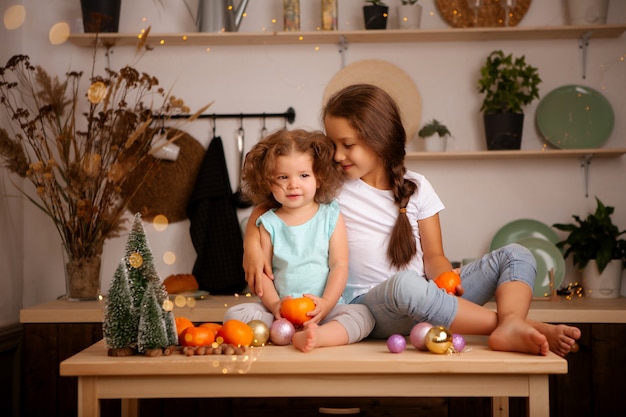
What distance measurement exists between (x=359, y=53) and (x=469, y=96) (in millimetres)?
434

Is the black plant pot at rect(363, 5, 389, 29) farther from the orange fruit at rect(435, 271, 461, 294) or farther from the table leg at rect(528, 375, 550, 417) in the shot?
the table leg at rect(528, 375, 550, 417)

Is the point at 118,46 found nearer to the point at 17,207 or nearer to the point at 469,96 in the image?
the point at 17,207

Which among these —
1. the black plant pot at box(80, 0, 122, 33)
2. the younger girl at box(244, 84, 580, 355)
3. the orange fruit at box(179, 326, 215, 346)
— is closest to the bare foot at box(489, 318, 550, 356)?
the younger girl at box(244, 84, 580, 355)

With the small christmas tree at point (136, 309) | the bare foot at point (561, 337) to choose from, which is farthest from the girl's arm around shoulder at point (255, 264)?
the bare foot at point (561, 337)

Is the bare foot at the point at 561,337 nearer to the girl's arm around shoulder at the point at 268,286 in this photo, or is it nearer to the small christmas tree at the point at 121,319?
the girl's arm around shoulder at the point at 268,286

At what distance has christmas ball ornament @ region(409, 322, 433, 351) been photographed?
1495 mm

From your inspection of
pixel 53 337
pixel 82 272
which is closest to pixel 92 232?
pixel 82 272

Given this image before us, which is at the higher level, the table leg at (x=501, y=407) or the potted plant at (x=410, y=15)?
the potted plant at (x=410, y=15)

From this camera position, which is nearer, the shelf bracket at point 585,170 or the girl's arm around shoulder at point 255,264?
the girl's arm around shoulder at point 255,264

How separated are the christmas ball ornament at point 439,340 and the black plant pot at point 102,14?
1856 millimetres

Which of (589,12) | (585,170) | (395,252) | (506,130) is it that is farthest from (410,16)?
(395,252)

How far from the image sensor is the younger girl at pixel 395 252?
5.23ft

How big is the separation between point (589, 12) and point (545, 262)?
90 cm

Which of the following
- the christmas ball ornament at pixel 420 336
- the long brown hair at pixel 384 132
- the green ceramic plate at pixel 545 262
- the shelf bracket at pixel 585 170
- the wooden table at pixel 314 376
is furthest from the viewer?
the shelf bracket at pixel 585 170
